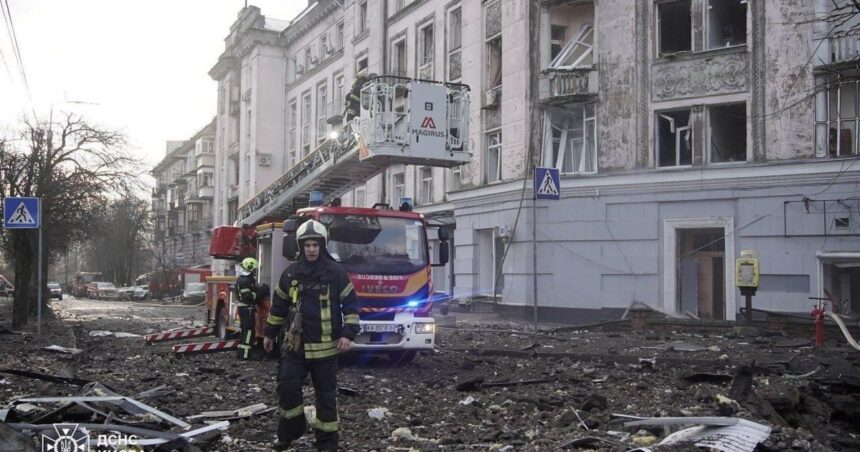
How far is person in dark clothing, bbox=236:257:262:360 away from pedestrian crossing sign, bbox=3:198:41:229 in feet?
20.8

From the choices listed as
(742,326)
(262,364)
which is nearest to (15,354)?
(262,364)

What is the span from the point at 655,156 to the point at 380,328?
1290 cm

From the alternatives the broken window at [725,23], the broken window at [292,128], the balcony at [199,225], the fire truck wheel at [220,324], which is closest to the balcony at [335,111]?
the broken window at [292,128]

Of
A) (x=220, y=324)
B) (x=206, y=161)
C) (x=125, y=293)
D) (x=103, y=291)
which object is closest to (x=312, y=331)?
(x=220, y=324)

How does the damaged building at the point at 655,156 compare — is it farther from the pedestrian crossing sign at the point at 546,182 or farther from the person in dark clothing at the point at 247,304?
the person in dark clothing at the point at 247,304

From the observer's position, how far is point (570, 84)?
73.3ft

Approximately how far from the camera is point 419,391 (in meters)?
9.73

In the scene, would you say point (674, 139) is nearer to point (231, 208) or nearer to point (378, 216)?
point (378, 216)

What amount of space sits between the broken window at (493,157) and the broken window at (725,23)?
772 centimetres

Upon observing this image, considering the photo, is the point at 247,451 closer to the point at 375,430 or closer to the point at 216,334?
the point at 375,430

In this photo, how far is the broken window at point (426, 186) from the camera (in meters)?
31.4

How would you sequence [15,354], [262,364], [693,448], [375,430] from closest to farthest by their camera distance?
[693,448] < [375,430] < [262,364] < [15,354]

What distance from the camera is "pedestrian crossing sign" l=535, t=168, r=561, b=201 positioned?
15.0 metres

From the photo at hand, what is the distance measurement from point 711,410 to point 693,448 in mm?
1899
